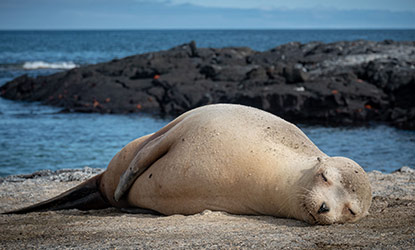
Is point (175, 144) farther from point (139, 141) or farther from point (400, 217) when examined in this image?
point (400, 217)

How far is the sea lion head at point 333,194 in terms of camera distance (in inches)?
150

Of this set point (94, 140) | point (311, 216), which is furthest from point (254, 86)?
point (311, 216)

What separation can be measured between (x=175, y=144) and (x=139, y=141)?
776 millimetres

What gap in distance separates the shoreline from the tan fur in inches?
5.5

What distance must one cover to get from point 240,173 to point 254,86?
1626 centimetres

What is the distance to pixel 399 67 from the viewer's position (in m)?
21.5

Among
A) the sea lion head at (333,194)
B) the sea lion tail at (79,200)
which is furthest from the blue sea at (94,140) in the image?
the sea lion head at (333,194)

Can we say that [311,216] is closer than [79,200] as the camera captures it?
Yes

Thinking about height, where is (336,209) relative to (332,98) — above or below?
above

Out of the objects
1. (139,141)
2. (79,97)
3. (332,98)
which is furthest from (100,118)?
(139,141)

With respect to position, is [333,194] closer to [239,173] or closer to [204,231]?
[239,173]

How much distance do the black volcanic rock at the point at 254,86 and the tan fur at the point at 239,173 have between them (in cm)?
1329

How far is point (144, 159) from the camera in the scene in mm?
4828

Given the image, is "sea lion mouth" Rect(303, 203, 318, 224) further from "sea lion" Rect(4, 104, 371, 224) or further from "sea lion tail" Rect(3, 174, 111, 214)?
"sea lion tail" Rect(3, 174, 111, 214)
